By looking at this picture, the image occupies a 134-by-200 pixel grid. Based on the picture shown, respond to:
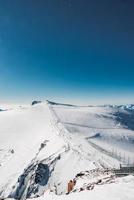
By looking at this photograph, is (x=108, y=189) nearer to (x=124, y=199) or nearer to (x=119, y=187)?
(x=119, y=187)

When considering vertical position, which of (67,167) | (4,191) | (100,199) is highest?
(100,199)

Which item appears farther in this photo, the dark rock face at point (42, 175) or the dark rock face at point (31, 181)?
the dark rock face at point (42, 175)

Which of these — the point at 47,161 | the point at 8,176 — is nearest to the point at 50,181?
the point at 47,161

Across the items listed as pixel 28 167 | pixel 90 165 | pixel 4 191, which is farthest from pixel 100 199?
pixel 28 167

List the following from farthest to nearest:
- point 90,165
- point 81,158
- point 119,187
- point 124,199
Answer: point 81,158
point 90,165
point 119,187
point 124,199

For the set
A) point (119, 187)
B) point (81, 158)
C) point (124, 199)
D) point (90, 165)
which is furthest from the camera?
point (81, 158)

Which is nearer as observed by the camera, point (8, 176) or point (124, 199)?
point (124, 199)

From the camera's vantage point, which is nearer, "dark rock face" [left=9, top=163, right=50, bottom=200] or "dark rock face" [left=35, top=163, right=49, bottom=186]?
"dark rock face" [left=9, top=163, right=50, bottom=200]

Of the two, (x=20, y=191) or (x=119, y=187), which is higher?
(x=119, y=187)

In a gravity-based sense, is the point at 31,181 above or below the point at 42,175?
below

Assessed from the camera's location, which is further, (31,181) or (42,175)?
(42,175)
